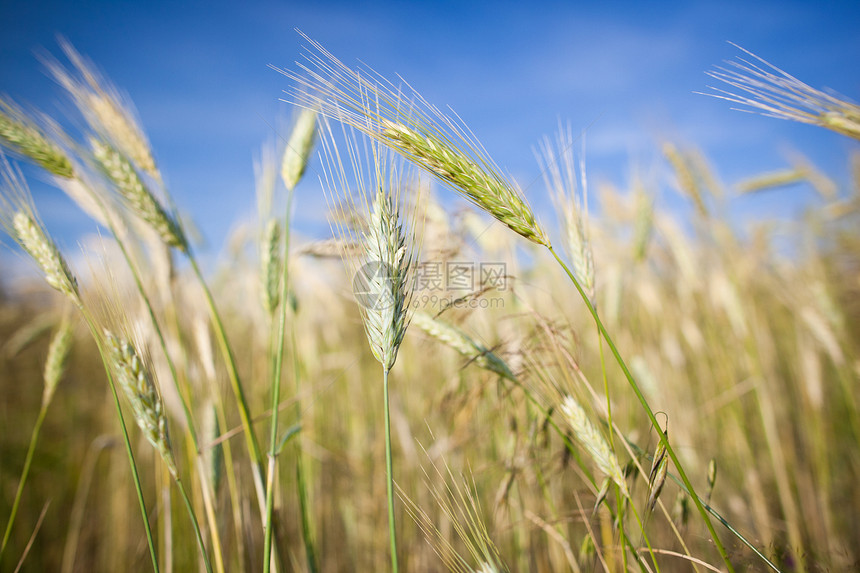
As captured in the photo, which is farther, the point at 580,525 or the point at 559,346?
the point at 580,525

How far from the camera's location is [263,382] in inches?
83.5

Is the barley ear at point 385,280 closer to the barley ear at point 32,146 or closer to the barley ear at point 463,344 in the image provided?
the barley ear at point 463,344

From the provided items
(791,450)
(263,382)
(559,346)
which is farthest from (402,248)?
(791,450)

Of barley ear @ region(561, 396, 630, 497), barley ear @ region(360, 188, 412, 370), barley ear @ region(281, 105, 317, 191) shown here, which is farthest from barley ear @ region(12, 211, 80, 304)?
barley ear @ region(561, 396, 630, 497)

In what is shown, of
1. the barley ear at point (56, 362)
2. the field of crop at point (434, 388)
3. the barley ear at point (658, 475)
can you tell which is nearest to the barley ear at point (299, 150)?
the field of crop at point (434, 388)

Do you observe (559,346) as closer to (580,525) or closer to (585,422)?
(585,422)

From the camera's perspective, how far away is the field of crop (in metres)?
0.95

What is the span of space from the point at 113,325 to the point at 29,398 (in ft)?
14.3

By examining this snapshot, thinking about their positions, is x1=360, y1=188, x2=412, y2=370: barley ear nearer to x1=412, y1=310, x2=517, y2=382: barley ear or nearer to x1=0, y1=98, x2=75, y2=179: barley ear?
x1=412, y1=310, x2=517, y2=382: barley ear

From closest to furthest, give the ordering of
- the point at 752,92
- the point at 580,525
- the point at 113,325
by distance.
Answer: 1. the point at 113,325
2. the point at 752,92
3. the point at 580,525

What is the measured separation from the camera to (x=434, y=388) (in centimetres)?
265

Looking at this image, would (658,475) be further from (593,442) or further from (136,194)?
(136,194)

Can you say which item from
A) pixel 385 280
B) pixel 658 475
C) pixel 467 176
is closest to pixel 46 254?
pixel 385 280

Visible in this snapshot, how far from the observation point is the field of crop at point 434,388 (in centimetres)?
95
